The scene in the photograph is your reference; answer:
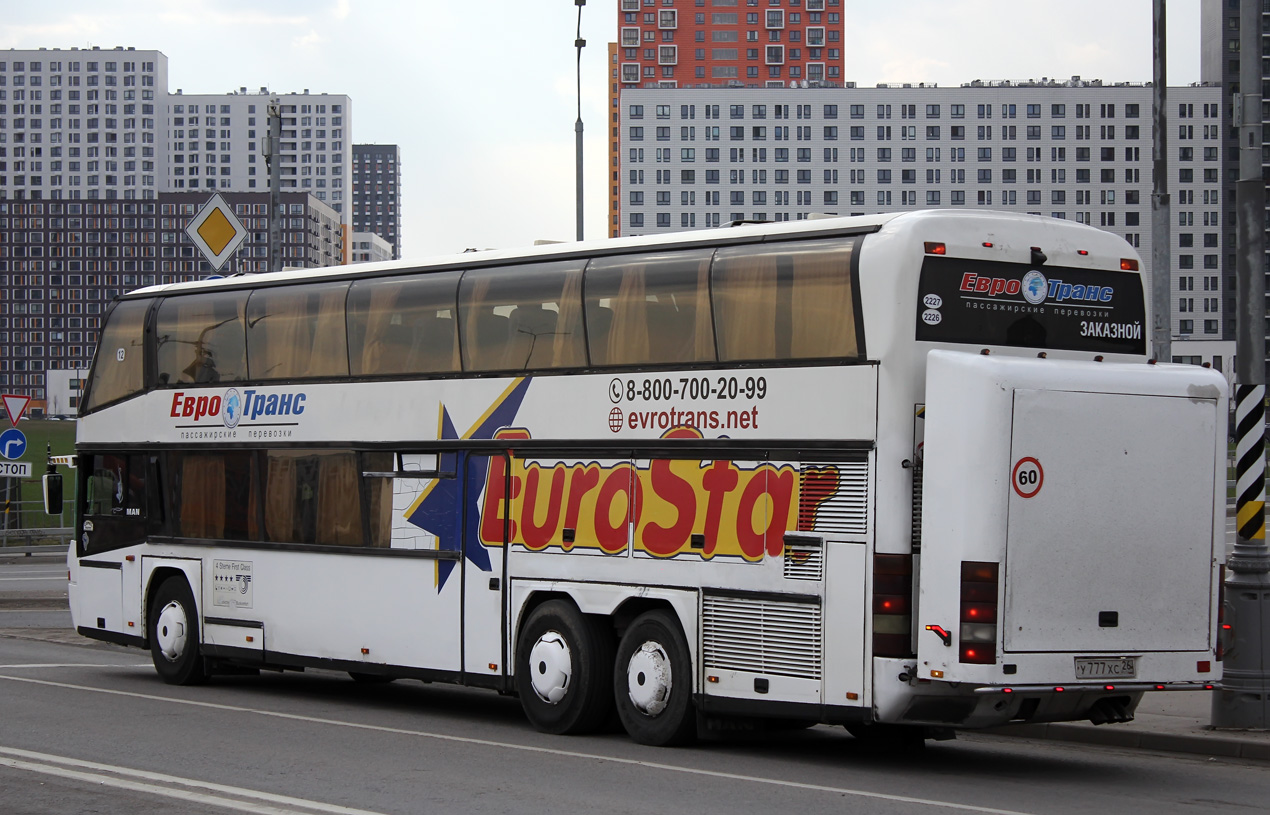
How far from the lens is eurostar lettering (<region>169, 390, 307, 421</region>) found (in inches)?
630

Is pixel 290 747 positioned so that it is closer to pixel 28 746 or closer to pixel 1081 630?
pixel 28 746

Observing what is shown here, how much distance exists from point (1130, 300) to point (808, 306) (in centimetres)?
244

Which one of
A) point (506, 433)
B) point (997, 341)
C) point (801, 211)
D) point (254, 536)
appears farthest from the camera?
point (801, 211)

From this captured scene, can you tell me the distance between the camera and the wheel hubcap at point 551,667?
13.0m

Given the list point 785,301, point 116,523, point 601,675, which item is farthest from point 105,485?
point 785,301

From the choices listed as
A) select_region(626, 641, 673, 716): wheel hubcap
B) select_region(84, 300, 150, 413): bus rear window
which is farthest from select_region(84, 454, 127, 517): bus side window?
select_region(626, 641, 673, 716): wheel hubcap

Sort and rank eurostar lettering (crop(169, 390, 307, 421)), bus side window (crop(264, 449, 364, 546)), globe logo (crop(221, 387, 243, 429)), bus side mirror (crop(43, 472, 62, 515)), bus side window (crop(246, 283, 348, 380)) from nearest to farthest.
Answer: bus side window (crop(264, 449, 364, 546)) → bus side window (crop(246, 283, 348, 380)) → eurostar lettering (crop(169, 390, 307, 421)) → globe logo (crop(221, 387, 243, 429)) → bus side mirror (crop(43, 472, 62, 515))

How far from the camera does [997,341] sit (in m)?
11.2

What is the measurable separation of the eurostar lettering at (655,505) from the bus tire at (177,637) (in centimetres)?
467

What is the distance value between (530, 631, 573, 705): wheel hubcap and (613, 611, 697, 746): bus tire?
519 millimetres

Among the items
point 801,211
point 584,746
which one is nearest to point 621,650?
point 584,746

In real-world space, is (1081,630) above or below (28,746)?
above

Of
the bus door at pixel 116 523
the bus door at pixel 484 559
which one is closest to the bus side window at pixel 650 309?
the bus door at pixel 484 559

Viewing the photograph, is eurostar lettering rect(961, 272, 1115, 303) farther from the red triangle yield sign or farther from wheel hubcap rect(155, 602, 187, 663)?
the red triangle yield sign
